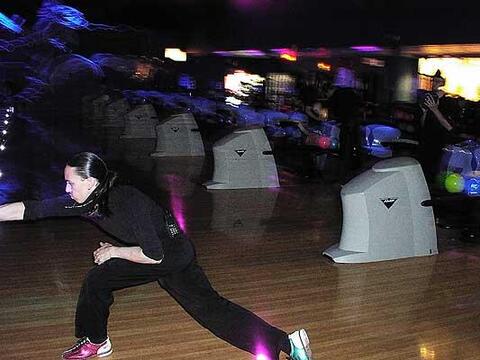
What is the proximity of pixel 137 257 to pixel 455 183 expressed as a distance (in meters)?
4.32

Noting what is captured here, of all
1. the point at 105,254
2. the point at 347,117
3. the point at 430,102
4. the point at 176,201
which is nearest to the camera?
the point at 105,254

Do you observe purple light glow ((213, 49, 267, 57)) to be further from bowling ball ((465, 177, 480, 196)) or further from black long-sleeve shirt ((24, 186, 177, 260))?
black long-sleeve shirt ((24, 186, 177, 260))

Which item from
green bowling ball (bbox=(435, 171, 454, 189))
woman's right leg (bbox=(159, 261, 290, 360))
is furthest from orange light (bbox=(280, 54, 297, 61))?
woman's right leg (bbox=(159, 261, 290, 360))

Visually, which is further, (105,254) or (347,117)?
(347,117)

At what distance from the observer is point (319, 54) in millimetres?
19375

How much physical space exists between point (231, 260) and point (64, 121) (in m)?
16.2

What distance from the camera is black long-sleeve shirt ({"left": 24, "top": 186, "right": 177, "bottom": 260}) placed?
291 cm

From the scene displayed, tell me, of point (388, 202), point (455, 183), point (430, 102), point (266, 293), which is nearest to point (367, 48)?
point (430, 102)

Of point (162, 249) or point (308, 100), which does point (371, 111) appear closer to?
point (308, 100)

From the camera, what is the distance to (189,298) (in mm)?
3121

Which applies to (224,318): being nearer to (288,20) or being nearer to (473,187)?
(473,187)

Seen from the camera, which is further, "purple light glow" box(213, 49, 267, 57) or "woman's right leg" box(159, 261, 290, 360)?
"purple light glow" box(213, 49, 267, 57)

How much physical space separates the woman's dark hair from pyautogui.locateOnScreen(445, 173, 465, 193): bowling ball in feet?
14.3

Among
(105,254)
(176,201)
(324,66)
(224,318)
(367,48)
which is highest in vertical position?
(367,48)
